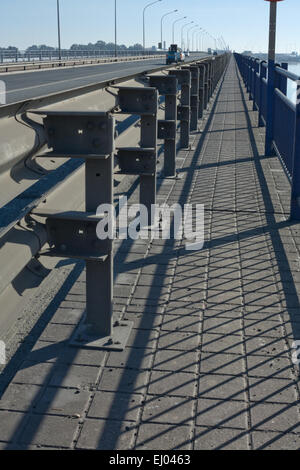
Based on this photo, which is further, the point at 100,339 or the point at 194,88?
the point at 194,88

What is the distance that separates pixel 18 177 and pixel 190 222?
17.0ft

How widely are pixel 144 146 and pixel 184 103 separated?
5.41 m

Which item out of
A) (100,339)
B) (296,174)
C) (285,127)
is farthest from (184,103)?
(100,339)

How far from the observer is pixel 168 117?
986cm

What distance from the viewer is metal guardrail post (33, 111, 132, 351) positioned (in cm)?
399

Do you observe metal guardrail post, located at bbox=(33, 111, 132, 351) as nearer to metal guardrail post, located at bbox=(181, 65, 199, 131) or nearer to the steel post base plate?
the steel post base plate

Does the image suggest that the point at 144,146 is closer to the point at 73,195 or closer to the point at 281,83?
the point at 73,195

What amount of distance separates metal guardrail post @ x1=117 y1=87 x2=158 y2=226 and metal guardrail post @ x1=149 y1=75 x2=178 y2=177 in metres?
1.77

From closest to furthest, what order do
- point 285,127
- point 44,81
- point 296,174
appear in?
point 296,174
point 285,127
point 44,81

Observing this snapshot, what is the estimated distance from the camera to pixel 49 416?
3.75 meters

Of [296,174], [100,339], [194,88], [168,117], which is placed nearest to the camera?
[100,339]

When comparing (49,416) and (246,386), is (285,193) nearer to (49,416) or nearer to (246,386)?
(246,386)

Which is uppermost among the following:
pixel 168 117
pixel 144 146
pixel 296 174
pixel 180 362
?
pixel 168 117
